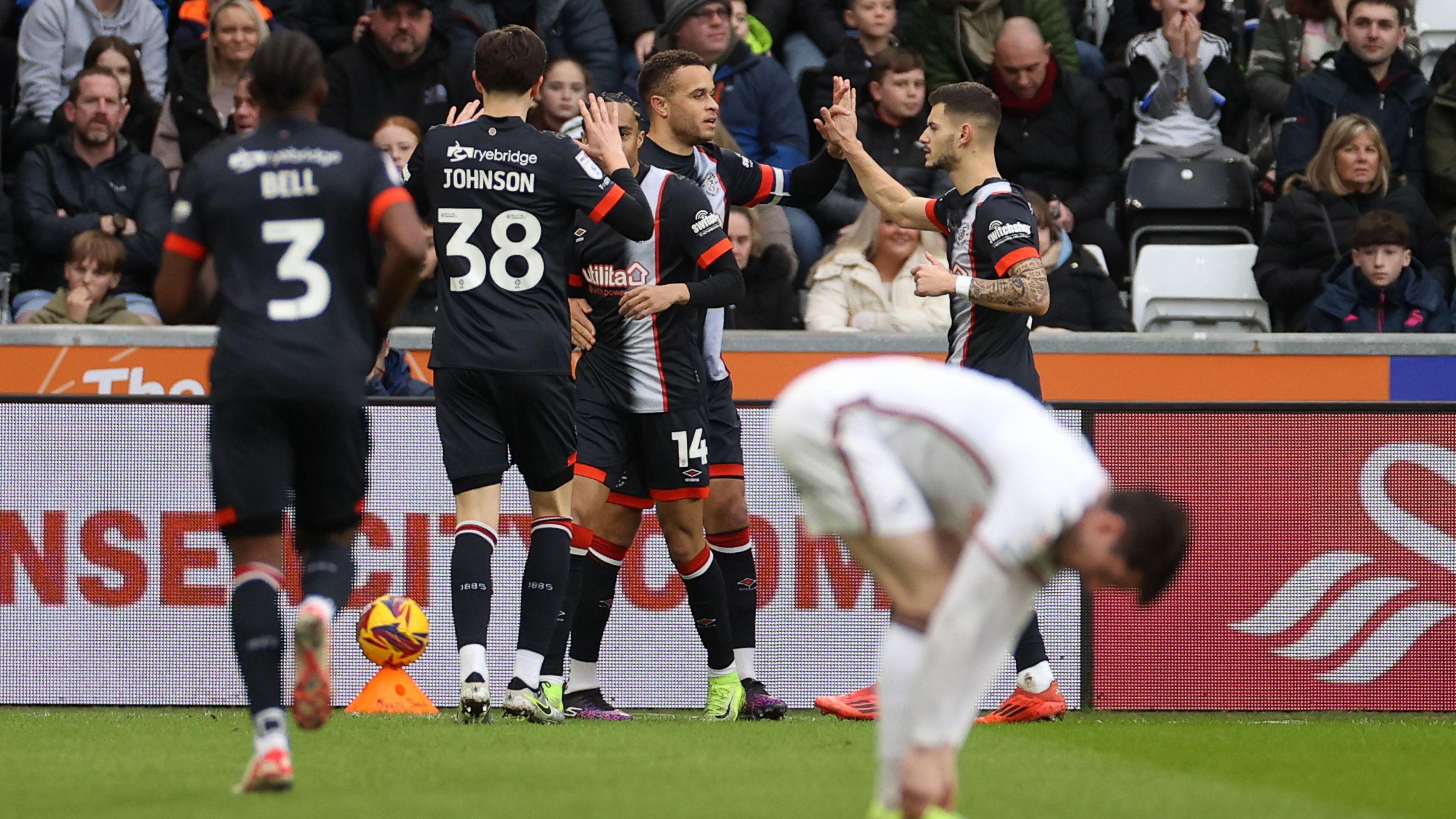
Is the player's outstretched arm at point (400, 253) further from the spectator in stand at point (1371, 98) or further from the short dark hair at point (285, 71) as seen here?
the spectator in stand at point (1371, 98)

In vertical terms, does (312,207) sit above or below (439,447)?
above

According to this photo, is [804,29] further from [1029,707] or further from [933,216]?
[1029,707]

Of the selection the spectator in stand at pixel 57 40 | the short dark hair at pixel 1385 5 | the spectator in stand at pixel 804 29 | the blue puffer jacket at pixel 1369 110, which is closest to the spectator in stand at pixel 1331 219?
the blue puffer jacket at pixel 1369 110

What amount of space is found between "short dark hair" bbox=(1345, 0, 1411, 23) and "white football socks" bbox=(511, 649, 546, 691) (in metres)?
7.68

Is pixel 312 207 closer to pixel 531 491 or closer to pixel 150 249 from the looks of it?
pixel 531 491

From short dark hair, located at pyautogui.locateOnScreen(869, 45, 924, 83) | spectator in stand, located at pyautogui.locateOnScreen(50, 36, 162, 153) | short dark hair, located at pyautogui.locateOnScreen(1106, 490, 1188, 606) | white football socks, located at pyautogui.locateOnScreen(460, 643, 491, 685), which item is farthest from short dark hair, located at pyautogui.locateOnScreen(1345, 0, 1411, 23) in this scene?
short dark hair, located at pyautogui.locateOnScreen(1106, 490, 1188, 606)

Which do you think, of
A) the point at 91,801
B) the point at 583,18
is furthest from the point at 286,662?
the point at 583,18

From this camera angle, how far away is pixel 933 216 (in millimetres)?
7691

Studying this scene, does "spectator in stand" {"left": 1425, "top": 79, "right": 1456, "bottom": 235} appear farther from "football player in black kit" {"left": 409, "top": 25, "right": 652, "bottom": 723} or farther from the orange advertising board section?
"football player in black kit" {"left": 409, "top": 25, "right": 652, "bottom": 723}

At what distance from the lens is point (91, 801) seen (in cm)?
505

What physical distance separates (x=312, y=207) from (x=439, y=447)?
3.45 meters

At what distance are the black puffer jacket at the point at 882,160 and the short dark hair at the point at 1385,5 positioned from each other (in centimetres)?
277

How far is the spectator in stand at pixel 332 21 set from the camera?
1255cm

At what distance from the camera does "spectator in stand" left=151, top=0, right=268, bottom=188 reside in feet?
38.4
